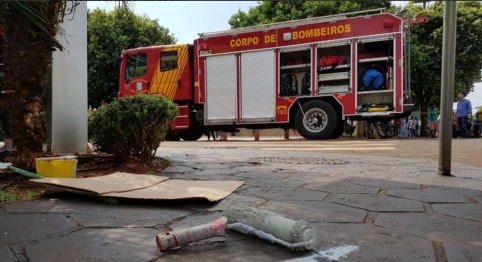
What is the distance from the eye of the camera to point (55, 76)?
214 inches

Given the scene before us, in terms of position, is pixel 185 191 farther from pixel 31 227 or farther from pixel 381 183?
pixel 381 183

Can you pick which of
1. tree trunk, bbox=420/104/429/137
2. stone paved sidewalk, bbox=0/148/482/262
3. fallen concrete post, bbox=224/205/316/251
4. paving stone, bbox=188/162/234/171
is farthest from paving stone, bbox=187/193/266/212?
tree trunk, bbox=420/104/429/137

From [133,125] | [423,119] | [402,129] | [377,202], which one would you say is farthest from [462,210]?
[423,119]

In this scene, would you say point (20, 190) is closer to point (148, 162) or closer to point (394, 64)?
point (148, 162)

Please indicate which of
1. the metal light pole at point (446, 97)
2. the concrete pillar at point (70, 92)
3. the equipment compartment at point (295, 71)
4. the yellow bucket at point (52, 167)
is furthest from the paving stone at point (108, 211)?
the equipment compartment at point (295, 71)

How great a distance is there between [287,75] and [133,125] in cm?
742

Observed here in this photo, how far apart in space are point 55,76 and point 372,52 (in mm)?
8030

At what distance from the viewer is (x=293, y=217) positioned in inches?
113

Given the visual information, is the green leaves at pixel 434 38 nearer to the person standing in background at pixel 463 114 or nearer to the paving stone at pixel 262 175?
the person standing in background at pixel 463 114

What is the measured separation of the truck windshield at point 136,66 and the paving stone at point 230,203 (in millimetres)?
10699

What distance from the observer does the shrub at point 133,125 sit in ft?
16.1

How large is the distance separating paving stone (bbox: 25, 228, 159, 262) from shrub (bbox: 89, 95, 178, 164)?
2445 mm

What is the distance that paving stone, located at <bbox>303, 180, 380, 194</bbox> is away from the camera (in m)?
3.71

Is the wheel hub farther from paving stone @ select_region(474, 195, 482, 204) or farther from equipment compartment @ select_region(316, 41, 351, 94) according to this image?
paving stone @ select_region(474, 195, 482, 204)
